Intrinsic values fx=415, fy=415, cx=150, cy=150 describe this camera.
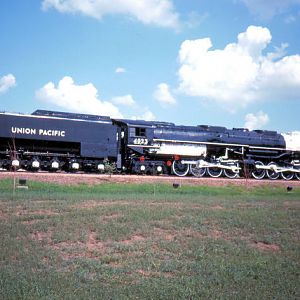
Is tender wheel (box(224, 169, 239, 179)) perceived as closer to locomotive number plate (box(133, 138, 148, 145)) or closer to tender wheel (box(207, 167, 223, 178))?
tender wheel (box(207, 167, 223, 178))

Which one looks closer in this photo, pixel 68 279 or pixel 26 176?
pixel 68 279

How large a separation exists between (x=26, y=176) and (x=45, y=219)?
1230 cm

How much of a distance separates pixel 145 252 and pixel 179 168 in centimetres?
2267

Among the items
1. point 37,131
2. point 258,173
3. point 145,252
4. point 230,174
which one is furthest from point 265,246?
point 258,173

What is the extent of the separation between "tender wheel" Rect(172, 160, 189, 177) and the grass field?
54.0 ft

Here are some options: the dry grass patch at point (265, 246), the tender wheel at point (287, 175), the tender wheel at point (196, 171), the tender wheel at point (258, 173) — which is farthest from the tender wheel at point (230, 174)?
the dry grass patch at point (265, 246)

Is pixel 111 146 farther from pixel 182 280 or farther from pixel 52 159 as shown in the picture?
pixel 182 280

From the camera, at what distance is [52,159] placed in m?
27.8

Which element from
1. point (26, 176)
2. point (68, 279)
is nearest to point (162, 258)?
point (68, 279)

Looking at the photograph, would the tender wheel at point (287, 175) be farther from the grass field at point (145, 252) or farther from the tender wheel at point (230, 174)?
the grass field at point (145, 252)

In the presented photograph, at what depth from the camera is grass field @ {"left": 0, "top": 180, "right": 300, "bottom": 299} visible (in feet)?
21.8

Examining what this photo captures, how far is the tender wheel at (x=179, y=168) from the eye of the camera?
102 ft

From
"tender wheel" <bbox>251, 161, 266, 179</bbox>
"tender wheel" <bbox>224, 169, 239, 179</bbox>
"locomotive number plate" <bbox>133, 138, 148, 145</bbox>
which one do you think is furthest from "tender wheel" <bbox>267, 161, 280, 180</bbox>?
"locomotive number plate" <bbox>133, 138, 148, 145</bbox>

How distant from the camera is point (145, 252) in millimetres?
8906
